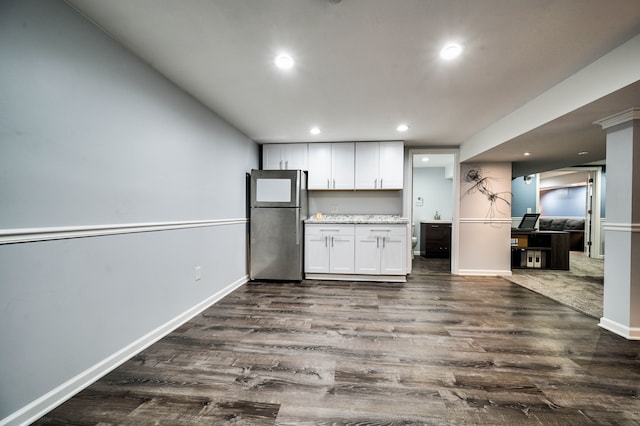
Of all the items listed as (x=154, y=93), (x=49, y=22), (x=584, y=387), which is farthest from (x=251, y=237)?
(x=584, y=387)

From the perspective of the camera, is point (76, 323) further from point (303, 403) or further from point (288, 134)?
point (288, 134)

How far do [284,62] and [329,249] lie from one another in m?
2.66

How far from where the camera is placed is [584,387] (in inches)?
58.6

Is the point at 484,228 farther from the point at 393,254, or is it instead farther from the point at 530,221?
the point at 393,254

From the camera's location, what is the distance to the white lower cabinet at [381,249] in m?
3.77

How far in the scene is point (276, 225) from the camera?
3713 millimetres

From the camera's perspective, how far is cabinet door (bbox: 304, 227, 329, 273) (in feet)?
12.7

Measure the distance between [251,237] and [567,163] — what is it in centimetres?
577

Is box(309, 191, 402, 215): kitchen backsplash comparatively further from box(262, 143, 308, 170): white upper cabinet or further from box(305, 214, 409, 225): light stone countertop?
box(262, 143, 308, 170): white upper cabinet

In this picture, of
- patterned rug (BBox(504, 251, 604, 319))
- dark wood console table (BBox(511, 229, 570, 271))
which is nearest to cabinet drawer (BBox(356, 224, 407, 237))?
patterned rug (BBox(504, 251, 604, 319))

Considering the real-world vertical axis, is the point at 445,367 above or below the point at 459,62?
below

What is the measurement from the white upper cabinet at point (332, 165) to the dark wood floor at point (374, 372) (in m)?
2.08

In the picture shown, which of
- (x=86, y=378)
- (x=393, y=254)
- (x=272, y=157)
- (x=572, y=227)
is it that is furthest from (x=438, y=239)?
(x=86, y=378)

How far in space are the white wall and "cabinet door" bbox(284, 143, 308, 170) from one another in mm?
2706
